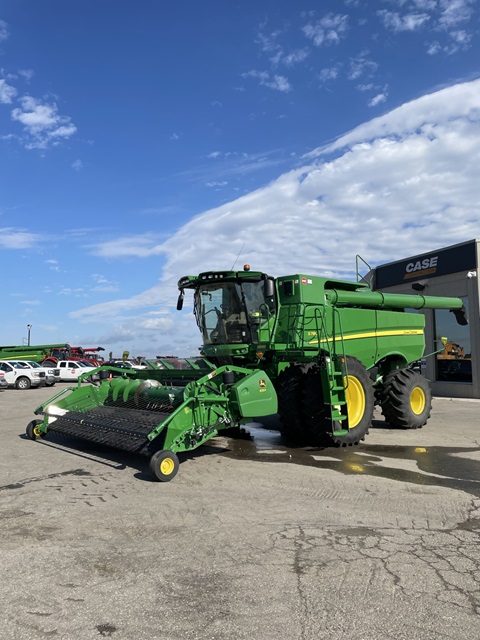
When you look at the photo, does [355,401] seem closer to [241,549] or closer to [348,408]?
[348,408]

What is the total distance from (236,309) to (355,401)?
2723mm

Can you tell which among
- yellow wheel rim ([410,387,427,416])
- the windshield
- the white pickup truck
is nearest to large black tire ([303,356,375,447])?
yellow wheel rim ([410,387,427,416])

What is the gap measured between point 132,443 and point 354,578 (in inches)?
157

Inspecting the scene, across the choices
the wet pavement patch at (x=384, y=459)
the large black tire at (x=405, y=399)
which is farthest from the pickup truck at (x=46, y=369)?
the large black tire at (x=405, y=399)

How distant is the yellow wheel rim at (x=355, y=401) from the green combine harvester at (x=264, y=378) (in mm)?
21

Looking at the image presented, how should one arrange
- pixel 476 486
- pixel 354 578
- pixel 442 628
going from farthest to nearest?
pixel 476 486 → pixel 354 578 → pixel 442 628

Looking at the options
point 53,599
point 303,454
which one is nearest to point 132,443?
point 303,454

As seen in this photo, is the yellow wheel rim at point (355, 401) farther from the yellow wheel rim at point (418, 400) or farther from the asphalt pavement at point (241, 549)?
the yellow wheel rim at point (418, 400)

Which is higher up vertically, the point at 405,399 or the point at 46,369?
the point at 46,369

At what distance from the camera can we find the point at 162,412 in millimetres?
7934

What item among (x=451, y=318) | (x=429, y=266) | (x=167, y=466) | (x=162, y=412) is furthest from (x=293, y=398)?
(x=429, y=266)

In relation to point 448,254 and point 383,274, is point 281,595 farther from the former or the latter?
point 383,274

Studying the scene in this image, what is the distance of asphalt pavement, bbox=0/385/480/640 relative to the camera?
10.2 ft

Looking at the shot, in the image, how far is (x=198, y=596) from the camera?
341 centimetres
